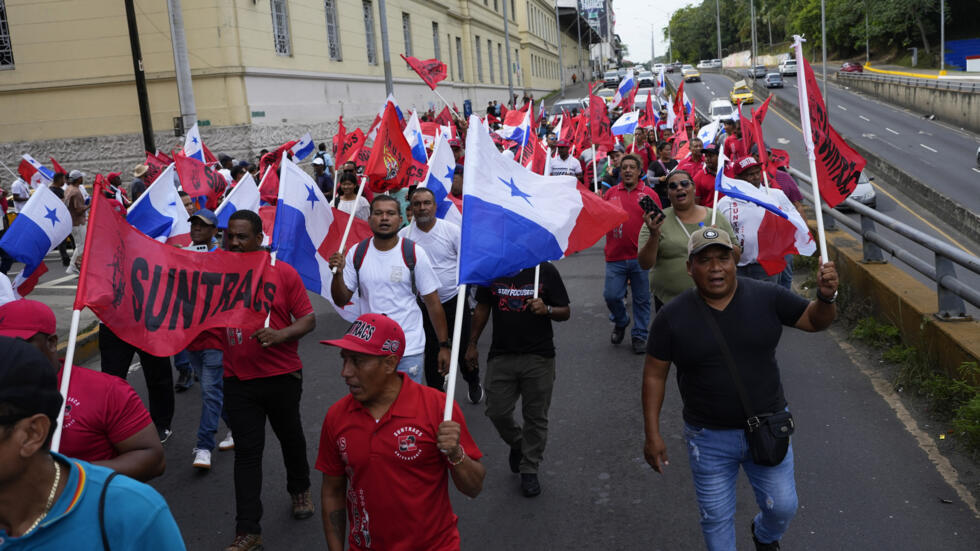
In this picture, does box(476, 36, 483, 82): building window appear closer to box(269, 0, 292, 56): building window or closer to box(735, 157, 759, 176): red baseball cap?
box(269, 0, 292, 56): building window

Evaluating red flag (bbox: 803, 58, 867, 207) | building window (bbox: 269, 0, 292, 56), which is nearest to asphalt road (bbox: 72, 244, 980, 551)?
red flag (bbox: 803, 58, 867, 207)

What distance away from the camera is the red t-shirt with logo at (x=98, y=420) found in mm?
3041

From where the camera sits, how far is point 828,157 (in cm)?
510

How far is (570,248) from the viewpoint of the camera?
4.32 m

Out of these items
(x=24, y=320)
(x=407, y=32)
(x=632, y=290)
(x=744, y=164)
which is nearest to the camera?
(x=24, y=320)

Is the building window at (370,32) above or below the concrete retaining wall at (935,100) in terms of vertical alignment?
above

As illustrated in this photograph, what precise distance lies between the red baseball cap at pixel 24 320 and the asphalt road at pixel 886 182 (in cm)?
Result: 1025

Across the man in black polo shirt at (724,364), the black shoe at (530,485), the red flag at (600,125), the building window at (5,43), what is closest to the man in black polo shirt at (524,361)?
the black shoe at (530,485)

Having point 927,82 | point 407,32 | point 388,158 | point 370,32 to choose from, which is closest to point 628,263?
point 388,158

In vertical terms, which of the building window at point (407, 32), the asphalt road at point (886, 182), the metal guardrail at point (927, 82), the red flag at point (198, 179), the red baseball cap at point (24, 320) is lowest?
the asphalt road at point (886, 182)

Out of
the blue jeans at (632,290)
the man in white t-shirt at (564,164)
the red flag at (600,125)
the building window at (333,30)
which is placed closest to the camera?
the blue jeans at (632,290)

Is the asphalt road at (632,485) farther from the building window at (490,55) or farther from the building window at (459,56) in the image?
the building window at (490,55)

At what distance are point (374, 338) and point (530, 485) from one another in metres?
2.41

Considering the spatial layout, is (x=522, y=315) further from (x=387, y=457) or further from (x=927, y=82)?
(x=927, y=82)
